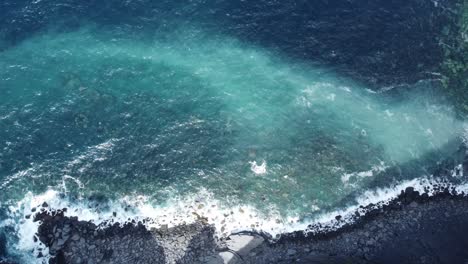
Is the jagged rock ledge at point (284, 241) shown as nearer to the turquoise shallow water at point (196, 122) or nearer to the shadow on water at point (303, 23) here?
the turquoise shallow water at point (196, 122)

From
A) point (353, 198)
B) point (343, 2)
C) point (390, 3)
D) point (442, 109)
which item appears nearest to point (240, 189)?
point (353, 198)

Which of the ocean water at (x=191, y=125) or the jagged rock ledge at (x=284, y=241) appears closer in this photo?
the jagged rock ledge at (x=284, y=241)

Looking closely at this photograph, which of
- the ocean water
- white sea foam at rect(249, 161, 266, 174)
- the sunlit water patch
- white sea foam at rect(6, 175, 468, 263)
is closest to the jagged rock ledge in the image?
white sea foam at rect(6, 175, 468, 263)

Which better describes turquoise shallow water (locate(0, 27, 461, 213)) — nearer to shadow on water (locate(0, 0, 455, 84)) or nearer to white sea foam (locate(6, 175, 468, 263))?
white sea foam (locate(6, 175, 468, 263))

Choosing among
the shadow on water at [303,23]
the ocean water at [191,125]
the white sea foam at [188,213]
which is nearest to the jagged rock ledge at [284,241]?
the white sea foam at [188,213]

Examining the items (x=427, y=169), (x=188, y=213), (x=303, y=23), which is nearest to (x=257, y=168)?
(x=188, y=213)

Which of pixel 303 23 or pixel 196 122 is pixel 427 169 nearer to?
pixel 303 23

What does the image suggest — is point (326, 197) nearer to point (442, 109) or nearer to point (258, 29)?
point (442, 109)
